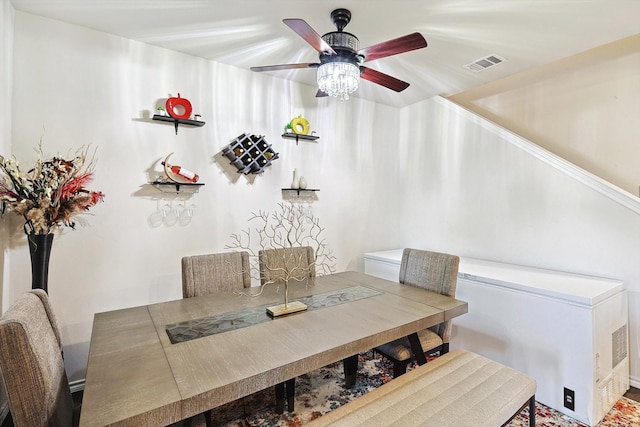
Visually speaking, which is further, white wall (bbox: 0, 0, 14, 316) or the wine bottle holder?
the wine bottle holder

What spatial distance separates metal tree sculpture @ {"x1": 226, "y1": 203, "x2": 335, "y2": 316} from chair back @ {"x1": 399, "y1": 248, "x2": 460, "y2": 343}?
29.1 inches

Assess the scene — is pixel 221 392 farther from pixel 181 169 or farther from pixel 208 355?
pixel 181 169

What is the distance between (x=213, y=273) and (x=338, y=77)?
62.7 inches

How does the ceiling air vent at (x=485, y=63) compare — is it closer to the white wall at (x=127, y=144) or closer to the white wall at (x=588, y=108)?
the white wall at (x=588, y=108)

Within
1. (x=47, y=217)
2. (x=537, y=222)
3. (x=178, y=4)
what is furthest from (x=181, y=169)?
(x=537, y=222)

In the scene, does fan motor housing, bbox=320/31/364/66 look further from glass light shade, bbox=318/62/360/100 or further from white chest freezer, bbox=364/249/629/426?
white chest freezer, bbox=364/249/629/426

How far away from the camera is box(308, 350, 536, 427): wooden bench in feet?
4.08

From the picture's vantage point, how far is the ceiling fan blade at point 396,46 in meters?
1.71

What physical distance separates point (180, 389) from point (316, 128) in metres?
2.96

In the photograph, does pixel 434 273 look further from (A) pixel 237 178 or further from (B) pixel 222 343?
(A) pixel 237 178

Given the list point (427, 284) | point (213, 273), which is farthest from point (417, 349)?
point (213, 273)

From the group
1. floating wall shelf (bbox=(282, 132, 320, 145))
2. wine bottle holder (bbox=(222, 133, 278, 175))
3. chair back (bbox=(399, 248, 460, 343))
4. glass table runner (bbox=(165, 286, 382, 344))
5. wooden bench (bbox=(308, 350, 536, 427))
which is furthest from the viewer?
floating wall shelf (bbox=(282, 132, 320, 145))

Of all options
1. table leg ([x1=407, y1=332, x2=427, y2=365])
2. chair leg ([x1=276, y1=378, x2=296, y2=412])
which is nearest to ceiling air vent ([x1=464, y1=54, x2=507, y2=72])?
table leg ([x1=407, y1=332, x2=427, y2=365])

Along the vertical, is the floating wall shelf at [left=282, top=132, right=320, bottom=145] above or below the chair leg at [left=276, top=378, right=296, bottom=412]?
above
